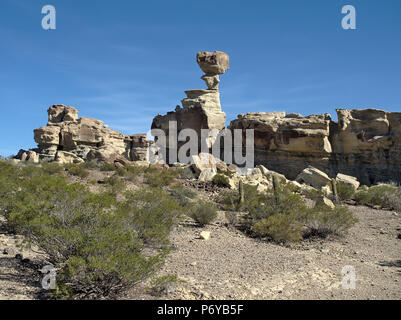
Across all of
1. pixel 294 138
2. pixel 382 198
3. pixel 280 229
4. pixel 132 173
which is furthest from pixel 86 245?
pixel 294 138

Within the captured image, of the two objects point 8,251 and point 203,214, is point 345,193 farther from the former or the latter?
point 8,251

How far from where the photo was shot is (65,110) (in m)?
42.5

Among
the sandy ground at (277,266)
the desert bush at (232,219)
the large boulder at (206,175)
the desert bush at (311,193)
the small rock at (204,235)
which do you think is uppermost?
the large boulder at (206,175)

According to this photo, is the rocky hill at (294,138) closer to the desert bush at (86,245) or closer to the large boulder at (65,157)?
the large boulder at (65,157)

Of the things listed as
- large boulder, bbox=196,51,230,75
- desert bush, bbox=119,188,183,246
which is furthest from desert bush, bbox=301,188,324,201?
large boulder, bbox=196,51,230,75

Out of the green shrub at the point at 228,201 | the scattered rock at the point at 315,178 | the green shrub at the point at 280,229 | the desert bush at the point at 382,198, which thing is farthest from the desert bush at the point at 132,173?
the desert bush at the point at 382,198

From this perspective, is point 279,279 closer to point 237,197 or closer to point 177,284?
point 177,284

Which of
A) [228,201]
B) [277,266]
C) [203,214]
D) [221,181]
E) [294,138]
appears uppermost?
[294,138]

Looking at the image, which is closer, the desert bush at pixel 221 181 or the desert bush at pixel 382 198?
the desert bush at pixel 382 198

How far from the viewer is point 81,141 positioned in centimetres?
3416

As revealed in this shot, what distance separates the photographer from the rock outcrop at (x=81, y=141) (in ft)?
106
